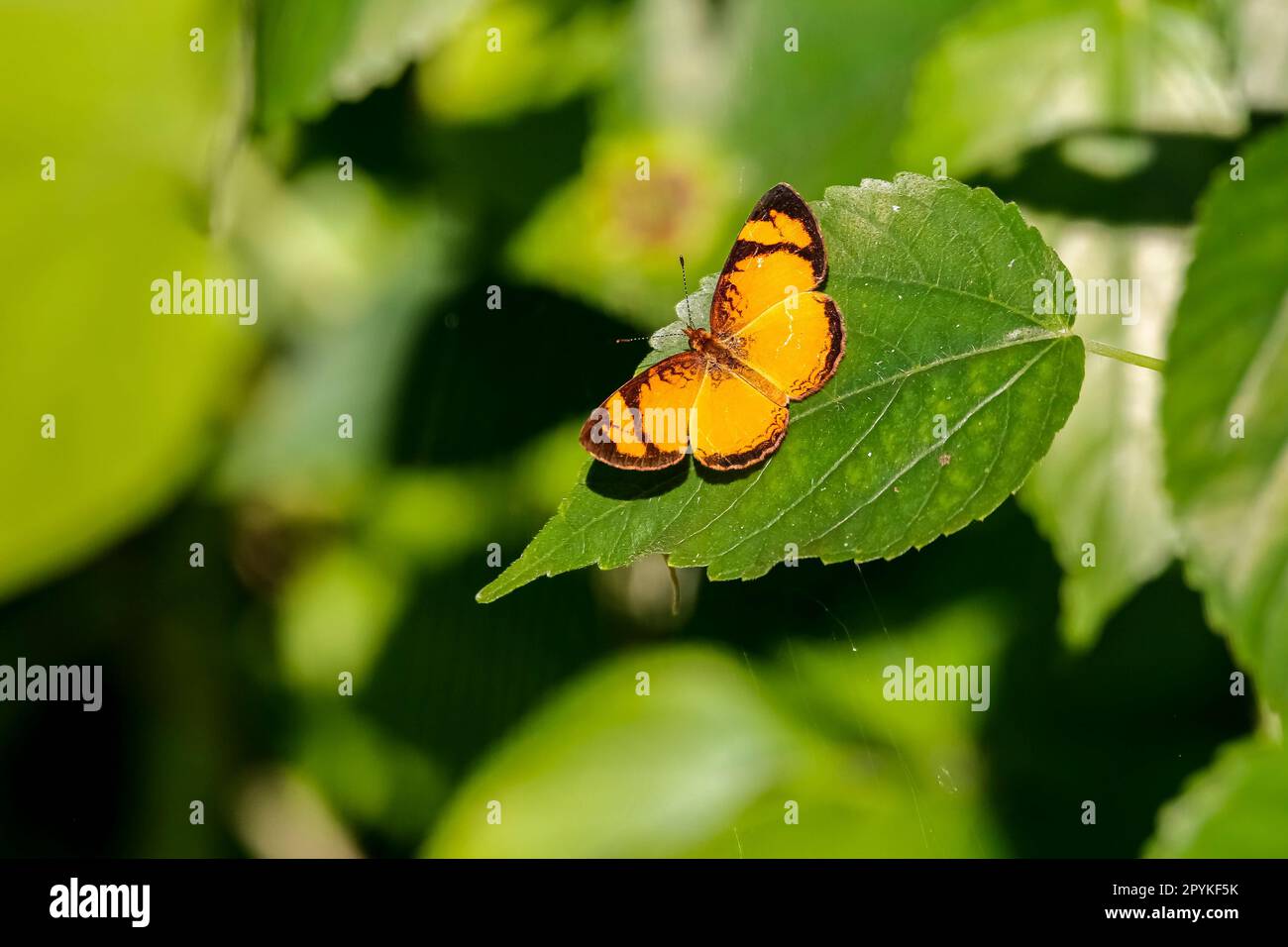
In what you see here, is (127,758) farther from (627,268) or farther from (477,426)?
(627,268)

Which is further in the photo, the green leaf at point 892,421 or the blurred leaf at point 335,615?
the blurred leaf at point 335,615

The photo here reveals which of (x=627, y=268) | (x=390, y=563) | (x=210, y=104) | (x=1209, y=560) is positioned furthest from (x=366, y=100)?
(x=1209, y=560)

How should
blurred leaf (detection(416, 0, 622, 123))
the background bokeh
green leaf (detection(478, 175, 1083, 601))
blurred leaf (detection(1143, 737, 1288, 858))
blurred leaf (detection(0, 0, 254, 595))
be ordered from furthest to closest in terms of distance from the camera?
blurred leaf (detection(0, 0, 254, 595))
blurred leaf (detection(416, 0, 622, 123))
the background bokeh
blurred leaf (detection(1143, 737, 1288, 858))
green leaf (detection(478, 175, 1083, 601))

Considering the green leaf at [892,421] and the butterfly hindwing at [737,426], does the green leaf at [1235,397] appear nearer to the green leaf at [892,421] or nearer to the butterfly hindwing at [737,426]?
the green leaf at [892,421]

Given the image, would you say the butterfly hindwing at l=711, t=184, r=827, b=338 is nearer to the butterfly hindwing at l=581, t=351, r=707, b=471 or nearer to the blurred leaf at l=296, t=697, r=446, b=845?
the butterfly hindwing at l=581, t=351, r=707, b=471

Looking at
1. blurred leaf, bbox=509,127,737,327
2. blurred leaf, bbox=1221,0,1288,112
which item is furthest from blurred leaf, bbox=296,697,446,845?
blurred leaf, bbox=1221,0,1288,112

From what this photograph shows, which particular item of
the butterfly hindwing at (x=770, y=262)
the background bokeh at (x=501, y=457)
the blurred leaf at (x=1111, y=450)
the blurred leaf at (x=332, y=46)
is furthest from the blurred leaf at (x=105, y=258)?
the blurred leaf at (x=1111, y=450)

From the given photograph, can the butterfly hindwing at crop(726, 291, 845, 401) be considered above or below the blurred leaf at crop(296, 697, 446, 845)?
above
